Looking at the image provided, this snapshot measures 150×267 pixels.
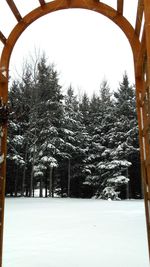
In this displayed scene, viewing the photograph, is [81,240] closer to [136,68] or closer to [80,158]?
[136,68]

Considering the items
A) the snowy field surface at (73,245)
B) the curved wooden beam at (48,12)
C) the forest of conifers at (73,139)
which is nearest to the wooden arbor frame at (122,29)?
the curved wooden beam at (48,12)

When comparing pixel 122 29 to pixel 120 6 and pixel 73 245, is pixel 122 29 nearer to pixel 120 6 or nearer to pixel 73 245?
pixel 120 6

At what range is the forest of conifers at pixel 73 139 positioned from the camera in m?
18.7

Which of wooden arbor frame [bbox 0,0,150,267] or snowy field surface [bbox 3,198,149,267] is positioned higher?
wooden arbor frame [bbox 0,0,150,267]

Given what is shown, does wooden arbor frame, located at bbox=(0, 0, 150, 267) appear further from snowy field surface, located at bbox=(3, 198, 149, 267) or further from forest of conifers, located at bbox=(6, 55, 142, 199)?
forest of conifers, located at bbox=(6, 55, 142, 199)

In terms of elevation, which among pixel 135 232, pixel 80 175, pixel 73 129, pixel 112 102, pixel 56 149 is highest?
pixel 112 102

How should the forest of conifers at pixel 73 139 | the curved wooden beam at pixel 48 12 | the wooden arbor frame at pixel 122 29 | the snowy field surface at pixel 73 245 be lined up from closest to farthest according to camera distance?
the wooden arbor frame at pixel 122 29, the curved wooden beam at pixel 48 12, the snowy field surface at pixel 73 245, the forest of conifers at pixel 73 139

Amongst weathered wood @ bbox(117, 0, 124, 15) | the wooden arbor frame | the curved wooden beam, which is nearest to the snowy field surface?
the wooden arbor frame

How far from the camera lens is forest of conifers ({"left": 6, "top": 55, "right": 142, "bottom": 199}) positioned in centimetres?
1872

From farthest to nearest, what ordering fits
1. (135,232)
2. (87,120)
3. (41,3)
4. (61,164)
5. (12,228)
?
(87,120)
(61,164)
(12,228)
(135,232)
(41,3)

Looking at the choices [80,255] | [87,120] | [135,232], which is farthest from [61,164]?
[80,255]

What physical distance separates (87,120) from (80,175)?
4620 millimetres

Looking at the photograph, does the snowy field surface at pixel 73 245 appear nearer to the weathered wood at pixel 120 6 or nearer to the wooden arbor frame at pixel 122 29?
the wooden arbor frame at pixel 122 29

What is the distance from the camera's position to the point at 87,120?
23906 mm
